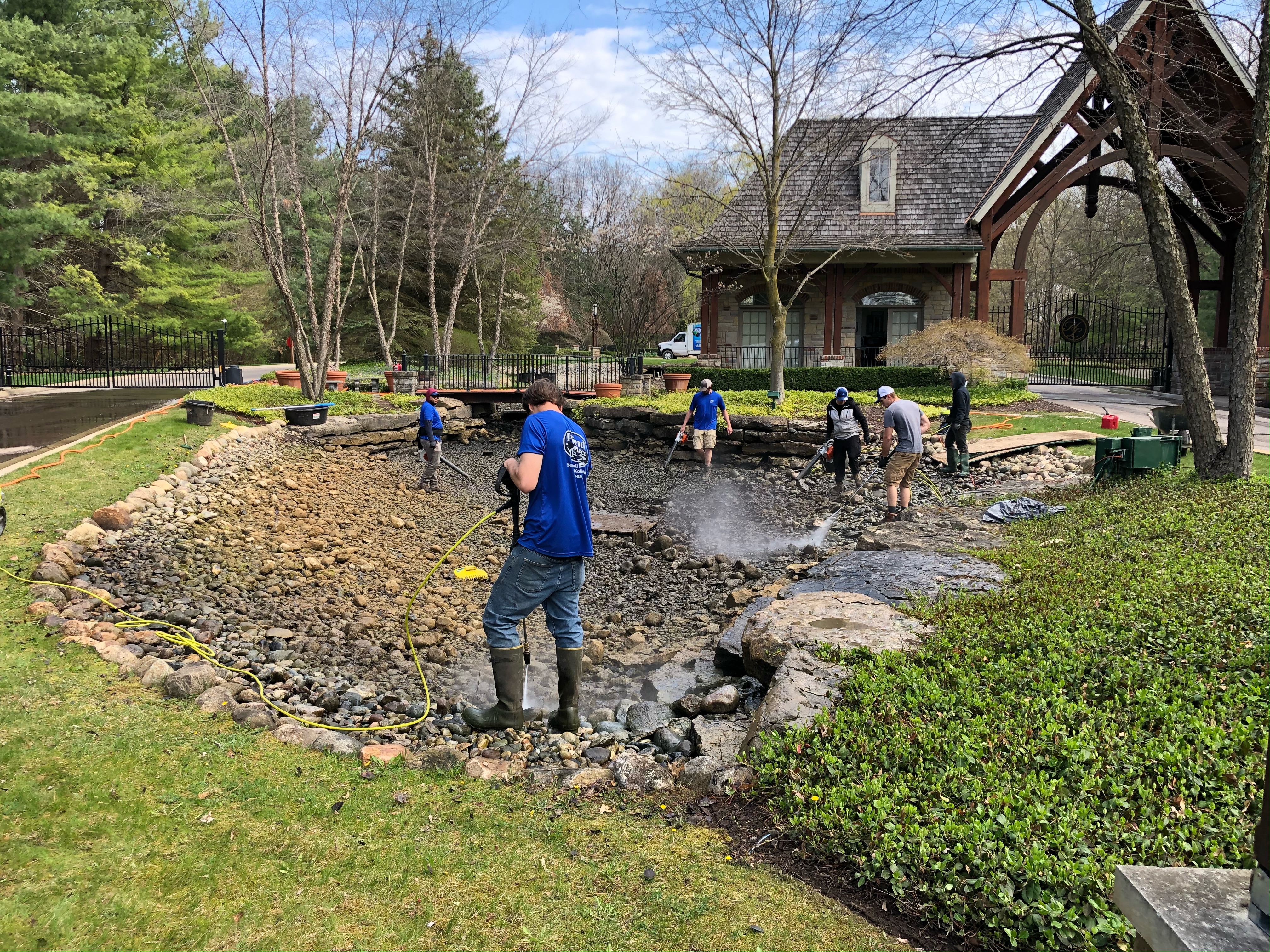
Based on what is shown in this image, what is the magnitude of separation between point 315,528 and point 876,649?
7487 mm

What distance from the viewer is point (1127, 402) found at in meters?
20.8

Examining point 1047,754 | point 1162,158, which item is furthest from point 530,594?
point 1162,158

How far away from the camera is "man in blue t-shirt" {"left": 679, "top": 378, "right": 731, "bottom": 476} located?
15.3 metres

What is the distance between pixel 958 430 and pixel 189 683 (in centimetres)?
1157

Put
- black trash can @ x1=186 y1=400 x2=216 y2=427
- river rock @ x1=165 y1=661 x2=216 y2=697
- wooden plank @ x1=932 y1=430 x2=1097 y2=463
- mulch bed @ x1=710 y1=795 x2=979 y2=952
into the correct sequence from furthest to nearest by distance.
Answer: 1. wooden plank @ x1=932 y1=430 x2=1097 y2=463
2. black trash can @ x1=186 y1=400 x2=216 y2=427
3. river rock @ x1=165 y1=661 x2=216 y2=697
4. mulch bed @ x1=710 y1=795 x2=979 y2=952

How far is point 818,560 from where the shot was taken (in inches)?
380

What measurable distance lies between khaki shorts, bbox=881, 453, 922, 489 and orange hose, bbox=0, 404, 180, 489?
9964 mm

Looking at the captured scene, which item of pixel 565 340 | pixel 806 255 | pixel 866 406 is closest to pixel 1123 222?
pixel 806 255

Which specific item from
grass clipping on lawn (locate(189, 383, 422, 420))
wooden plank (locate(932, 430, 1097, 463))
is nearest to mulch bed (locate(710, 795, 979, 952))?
wooden plank (locate(932, 430, 1097, 463))

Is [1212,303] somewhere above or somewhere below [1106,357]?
above

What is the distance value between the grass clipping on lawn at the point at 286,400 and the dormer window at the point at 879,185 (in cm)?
1398

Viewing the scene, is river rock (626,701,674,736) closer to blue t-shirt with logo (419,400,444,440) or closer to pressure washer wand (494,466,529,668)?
pressure washer wand (494,466,529,668)

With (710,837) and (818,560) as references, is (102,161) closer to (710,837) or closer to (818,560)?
(818,560)

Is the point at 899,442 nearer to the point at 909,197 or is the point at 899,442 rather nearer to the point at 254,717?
the point at 254,717
